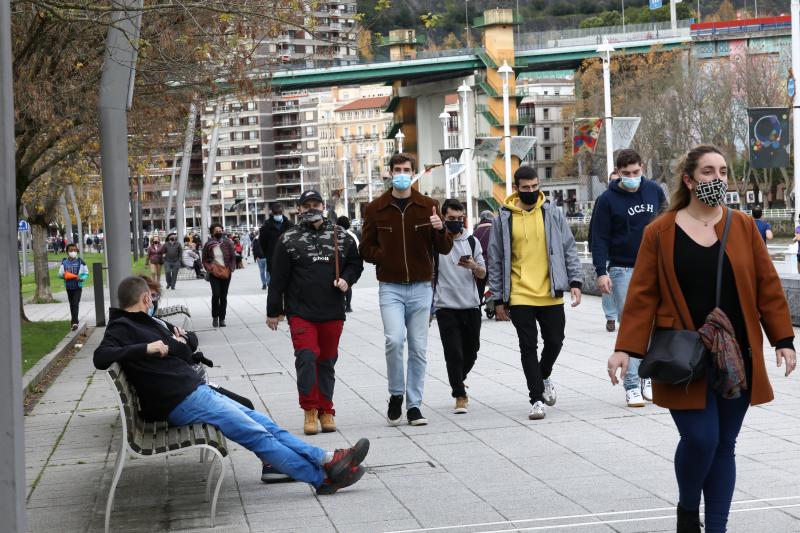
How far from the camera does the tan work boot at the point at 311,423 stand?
1044 cm

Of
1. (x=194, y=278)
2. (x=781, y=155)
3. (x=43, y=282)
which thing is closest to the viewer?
(x=781, y=155)

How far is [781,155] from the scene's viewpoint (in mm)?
25609

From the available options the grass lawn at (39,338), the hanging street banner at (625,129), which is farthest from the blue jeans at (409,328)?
the hanging street banner at (625,129)

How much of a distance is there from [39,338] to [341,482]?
1598 cm

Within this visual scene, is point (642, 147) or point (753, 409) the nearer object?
point (753, 409)

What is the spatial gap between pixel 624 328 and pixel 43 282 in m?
35.8

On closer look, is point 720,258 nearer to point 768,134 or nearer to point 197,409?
point 197,409

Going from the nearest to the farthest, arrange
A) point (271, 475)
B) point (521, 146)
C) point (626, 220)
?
point (271, 475) → point (626, 220) → point (521, 146)

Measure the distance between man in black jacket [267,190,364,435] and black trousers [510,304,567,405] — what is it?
4.40 feet

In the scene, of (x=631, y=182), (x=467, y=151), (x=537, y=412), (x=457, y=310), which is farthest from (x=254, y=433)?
(x=467, y=151)

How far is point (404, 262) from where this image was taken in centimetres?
1060

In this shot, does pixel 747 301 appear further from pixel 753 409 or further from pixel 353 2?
pixel 353 2

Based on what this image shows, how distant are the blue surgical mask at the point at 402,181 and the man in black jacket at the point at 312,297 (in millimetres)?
572

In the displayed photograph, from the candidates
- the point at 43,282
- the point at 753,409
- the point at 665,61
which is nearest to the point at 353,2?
the point at 753,409
